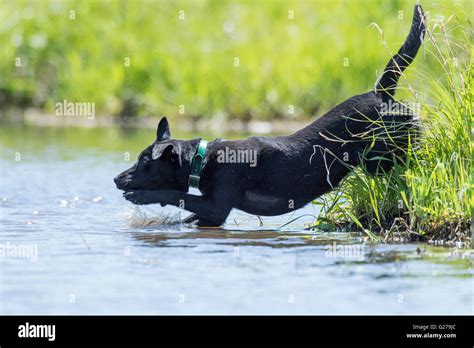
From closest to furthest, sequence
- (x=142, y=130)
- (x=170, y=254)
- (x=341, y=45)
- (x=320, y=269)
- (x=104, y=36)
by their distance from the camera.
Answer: (x=320, y=269)
(x=170, y=254)
(x=341, y=45)
(x=142, y=130)
(x=104, y=36)

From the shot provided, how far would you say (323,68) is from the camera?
1856cm

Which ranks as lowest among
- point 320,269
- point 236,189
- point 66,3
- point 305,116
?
point 320,269

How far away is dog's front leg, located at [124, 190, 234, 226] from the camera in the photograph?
8.57m

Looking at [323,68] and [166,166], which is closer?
[166,166]

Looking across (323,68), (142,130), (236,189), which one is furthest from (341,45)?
(236,189)

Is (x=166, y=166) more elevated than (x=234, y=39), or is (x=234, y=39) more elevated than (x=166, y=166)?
(x=234, y=39)

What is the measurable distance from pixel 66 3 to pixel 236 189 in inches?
581

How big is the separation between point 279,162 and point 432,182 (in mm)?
1375

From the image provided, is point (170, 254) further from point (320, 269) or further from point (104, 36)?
point (104, 36)

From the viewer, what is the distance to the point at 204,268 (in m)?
7.07

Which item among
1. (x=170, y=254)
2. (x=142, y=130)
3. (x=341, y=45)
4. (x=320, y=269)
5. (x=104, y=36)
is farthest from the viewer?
(x=104, y=36)

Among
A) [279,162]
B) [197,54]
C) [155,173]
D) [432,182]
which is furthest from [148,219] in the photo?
[197,54]
